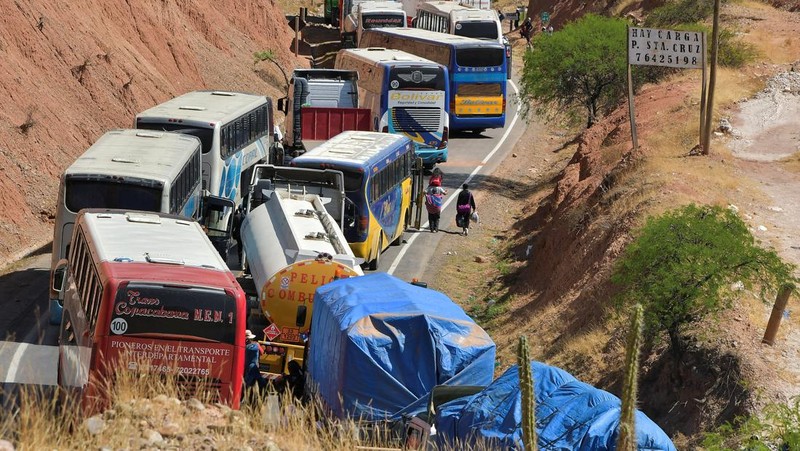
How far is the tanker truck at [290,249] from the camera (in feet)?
66.1

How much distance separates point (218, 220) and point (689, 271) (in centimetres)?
1238

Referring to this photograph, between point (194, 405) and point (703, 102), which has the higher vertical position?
point (703, 102)

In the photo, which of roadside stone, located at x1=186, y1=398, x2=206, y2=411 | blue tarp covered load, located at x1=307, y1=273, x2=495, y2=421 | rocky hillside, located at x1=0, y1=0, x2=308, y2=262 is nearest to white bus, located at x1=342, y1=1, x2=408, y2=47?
rocky hillside, located at x1=0, y1=0, x2=308, y2=262

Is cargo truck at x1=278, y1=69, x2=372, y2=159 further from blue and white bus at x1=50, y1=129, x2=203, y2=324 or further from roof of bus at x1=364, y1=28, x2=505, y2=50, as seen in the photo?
blue and white bus at x1=50, y1=129, x2=203, y2=324

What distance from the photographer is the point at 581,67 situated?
41.6m

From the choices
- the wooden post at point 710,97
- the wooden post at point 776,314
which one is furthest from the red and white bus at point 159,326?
the wooden post at point 710,97

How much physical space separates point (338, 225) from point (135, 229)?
24.4ft

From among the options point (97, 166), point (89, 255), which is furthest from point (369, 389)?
point (97, 166)

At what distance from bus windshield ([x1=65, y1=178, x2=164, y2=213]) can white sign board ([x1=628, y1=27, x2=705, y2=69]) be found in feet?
44.2

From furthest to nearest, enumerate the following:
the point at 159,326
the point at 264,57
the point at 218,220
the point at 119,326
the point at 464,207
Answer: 1. the point at 264,57
2. the point at 464,207
3. the point at 218,220
4. the point at 159,326
5. the point at 119,326

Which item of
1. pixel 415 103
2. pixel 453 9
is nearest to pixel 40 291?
pixel 415 103

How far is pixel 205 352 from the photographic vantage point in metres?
15.7

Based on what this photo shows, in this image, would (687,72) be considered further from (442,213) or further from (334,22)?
(334,22)

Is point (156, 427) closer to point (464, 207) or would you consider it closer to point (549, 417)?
point (549, 417)
